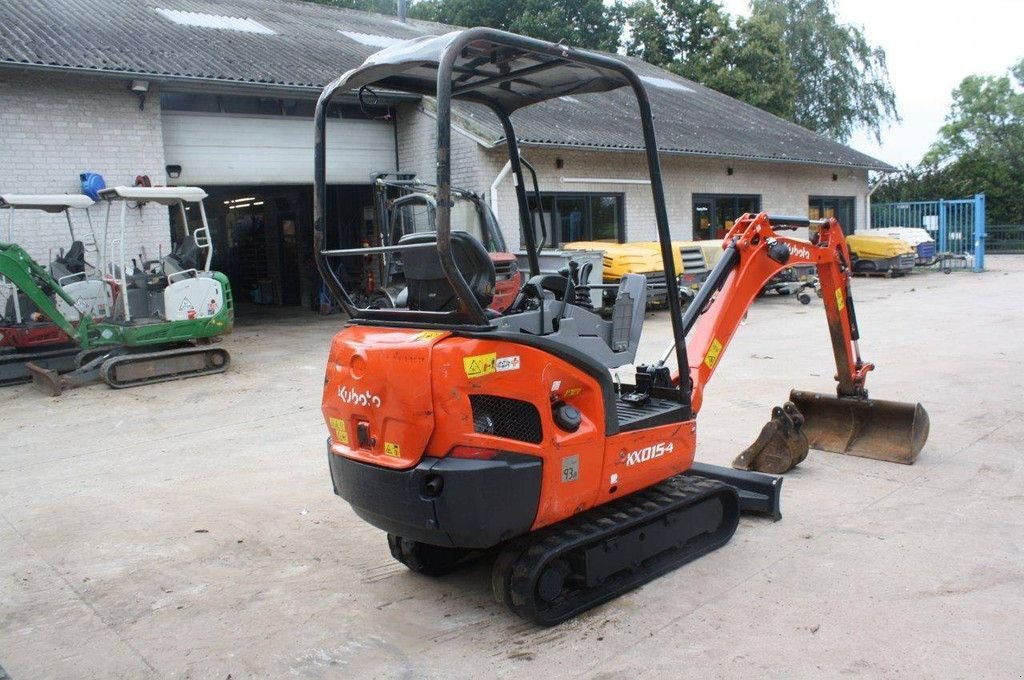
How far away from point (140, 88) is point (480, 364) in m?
11.3

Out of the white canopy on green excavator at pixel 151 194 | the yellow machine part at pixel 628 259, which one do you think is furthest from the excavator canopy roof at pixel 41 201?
the yellow machine part at pixel 628 259

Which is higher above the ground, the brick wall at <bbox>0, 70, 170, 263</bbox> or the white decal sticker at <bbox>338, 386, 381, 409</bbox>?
the brick wall at <bbox>0, 70, 170, 263</bbox>

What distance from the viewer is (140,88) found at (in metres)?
12.7

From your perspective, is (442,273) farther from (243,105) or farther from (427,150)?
(427,150)

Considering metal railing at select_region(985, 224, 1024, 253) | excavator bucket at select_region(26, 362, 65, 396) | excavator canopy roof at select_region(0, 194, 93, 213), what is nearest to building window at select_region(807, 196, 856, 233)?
metal railing at select_region(985, 224, 1024, 253)

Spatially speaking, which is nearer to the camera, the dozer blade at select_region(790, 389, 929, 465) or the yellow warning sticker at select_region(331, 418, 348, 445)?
the yellow warning sticker at select_region(331, 418, 348, 445)

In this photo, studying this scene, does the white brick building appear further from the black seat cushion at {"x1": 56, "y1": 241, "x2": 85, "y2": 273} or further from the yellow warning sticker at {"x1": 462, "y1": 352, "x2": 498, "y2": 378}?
the yellow warning sticker at {"x1": 462, "y1": 352, "x2": 498, "y2": 378}

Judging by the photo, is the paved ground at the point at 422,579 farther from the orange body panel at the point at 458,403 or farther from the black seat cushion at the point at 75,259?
the black seat cushion at the point at 75,259

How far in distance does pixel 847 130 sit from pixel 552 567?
40.5 m

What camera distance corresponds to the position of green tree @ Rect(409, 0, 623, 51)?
3569 cm

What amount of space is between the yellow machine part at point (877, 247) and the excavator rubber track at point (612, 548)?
19884mm

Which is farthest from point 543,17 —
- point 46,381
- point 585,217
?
point 46,381

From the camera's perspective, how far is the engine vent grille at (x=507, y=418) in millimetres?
3549

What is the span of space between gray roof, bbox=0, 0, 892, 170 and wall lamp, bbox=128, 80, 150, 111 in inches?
8.4
